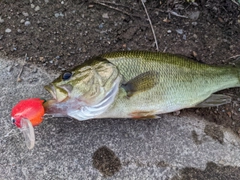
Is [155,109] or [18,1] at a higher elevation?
[18,1]

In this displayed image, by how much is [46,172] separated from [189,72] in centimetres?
163

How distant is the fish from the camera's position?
2.45m

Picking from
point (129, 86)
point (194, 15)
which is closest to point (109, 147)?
point (129, 86)

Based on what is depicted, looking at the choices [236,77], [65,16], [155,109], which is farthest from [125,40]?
[236,77]

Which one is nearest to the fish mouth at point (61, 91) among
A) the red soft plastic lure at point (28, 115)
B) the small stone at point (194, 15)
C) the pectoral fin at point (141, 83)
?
the red soft plastic lure at point (28, 115)

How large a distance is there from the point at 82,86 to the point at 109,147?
2.44 feet

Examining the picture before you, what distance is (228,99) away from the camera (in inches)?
116

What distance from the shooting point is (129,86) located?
2508 mm

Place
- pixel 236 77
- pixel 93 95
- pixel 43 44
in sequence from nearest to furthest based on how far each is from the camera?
pixel 93 95, pixel 236 77, pixel 43 44

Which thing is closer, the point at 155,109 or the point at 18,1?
the point at 155,109

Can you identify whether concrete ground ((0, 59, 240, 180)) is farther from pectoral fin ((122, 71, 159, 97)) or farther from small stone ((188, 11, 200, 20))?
small stone ((188, 11, 200, 20))

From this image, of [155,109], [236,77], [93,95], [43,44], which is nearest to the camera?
[93,95]

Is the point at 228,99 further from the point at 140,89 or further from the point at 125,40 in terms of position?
the point at 125,40

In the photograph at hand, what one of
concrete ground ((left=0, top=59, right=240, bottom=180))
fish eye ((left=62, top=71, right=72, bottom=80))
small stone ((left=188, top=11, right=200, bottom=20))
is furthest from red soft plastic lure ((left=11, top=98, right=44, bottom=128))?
small stone ((left=188, top=11, right=200, bottom=20))
